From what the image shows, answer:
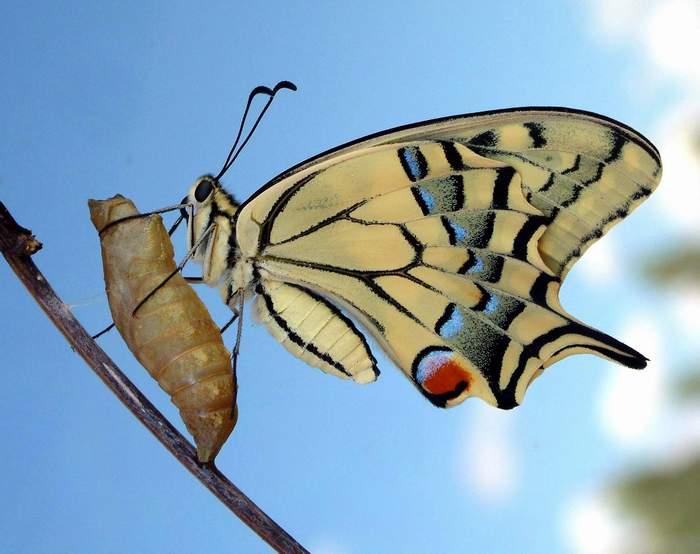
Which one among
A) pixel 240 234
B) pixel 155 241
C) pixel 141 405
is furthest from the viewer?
pixel 240 234

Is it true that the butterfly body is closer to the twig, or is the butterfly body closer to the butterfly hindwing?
the butterfly hindwing

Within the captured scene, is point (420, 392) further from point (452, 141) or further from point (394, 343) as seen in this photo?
point (452, 141)

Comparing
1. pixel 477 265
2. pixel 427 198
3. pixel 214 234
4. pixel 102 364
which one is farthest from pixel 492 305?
pixel 102 364

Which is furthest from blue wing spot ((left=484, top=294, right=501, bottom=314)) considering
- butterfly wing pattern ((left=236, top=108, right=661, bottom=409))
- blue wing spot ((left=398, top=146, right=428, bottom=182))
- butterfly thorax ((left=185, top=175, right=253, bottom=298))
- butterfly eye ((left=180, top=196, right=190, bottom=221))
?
butterfly eye ((left=180, top=196, right=190, bottom=221))

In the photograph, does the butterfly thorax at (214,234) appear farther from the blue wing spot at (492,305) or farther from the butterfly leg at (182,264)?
the blue wing spot at (492,305)

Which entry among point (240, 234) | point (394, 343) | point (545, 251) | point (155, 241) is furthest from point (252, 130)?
point (545, 251)

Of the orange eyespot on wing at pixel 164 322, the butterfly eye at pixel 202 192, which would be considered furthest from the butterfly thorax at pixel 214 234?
the orange eyespot on wing at pixel 164 322
